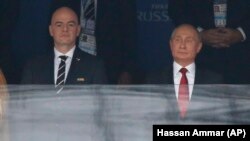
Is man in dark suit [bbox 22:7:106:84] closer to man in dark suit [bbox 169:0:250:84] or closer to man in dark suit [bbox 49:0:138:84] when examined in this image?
man in dark suit [bbox 49:0:138:84]

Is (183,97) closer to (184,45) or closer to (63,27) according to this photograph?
(184,45)

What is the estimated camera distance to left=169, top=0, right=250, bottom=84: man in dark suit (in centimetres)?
289

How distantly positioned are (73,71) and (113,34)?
293 millimetres

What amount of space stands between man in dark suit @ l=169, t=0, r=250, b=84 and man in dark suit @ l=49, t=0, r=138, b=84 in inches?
9.8

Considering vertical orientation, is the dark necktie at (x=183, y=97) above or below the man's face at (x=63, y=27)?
below

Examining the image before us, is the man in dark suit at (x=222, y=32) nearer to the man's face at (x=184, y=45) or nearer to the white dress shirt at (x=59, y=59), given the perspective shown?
the man's face at (x=184, y=45)

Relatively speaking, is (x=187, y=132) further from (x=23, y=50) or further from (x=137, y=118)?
(x=23, y=50)

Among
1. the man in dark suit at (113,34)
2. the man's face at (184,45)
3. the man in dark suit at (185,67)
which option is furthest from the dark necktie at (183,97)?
the man in dark suit at (113,34)

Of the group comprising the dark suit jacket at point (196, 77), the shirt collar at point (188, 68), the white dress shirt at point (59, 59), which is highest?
the white dress shirt at point (59, 59)

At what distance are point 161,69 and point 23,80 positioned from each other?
73 centimetres

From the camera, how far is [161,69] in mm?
2898

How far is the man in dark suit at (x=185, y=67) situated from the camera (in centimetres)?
290

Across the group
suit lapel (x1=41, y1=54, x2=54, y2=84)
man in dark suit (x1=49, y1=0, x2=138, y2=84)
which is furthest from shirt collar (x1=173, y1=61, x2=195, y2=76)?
suit lapel (x1=41, y1=54, x2=54, y2=84)

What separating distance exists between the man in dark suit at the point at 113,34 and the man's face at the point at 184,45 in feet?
0.75
